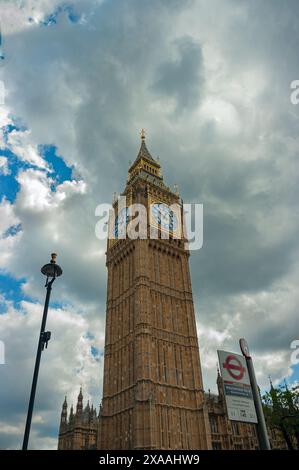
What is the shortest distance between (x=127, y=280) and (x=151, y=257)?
5.27 meters

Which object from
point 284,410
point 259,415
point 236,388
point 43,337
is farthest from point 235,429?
point 43,337

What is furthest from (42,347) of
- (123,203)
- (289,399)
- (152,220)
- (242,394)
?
(123,203)

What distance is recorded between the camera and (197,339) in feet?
173

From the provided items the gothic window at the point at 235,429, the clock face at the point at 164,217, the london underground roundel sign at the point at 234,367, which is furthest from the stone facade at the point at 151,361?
the london underground roundel sign at the point at 234,367

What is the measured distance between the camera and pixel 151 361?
4541 cm

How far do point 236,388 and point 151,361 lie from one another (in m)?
34.0

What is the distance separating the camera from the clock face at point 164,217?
202 ft

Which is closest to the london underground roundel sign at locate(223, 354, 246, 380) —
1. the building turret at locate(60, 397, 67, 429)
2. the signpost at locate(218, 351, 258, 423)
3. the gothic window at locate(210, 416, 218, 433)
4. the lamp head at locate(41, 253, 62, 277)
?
the signpost at locate(218, 351, 258, 423)

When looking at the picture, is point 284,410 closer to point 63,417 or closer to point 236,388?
point 236,388

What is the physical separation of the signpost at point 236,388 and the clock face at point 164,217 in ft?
157

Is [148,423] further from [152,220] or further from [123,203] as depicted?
[123,203]

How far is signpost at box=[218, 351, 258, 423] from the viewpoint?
41.9 ft

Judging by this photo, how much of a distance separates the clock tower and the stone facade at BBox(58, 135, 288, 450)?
0.12m

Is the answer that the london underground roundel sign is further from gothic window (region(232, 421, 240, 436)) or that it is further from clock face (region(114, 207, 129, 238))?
gothic window (region(232, 421, 240, 436))
